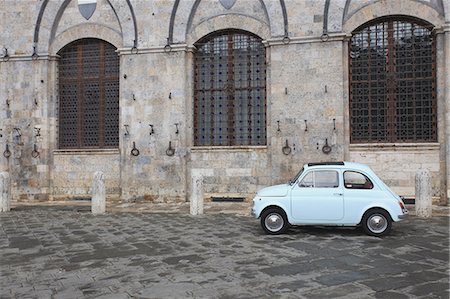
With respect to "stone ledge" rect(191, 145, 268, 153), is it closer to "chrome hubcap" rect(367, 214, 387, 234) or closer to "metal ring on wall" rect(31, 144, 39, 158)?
"metal ring on wall" rect(31, 144, 39, 158)

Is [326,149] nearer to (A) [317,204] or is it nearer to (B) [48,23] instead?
(A) [317,204]

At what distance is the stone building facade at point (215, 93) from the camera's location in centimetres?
1255

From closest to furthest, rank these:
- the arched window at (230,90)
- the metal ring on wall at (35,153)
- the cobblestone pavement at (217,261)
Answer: the cobblestone pavement at (217,261), the arched window at (230,90), the metal ring on wall at (35,153)

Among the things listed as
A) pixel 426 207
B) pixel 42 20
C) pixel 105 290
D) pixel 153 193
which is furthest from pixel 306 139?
pixel 42 20

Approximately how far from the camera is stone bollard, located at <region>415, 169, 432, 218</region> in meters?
10.2

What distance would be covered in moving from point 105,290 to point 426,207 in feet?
26.7

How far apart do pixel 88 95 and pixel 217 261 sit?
33.3ft

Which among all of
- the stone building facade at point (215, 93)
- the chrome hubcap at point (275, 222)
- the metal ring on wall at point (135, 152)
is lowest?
the chrome hubcap at point (275, 222)

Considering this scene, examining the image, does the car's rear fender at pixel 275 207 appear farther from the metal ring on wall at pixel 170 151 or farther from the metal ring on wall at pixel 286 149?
the metal ring on wall at pixel 170 151

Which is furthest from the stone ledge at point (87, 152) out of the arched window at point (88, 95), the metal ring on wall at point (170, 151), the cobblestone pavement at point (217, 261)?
the cobblestone pavement at point (217, 261)

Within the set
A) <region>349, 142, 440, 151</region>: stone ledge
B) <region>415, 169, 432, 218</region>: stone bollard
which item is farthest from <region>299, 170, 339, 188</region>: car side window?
<region>349, 142, 440, 151</region>: stone ledge

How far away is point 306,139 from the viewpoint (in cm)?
1271

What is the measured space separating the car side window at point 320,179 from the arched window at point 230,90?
5183 millimetres

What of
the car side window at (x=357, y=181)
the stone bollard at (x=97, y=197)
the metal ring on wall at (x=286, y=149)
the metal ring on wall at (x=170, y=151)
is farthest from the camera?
the metal ring on wall at (x=170, y=151)
